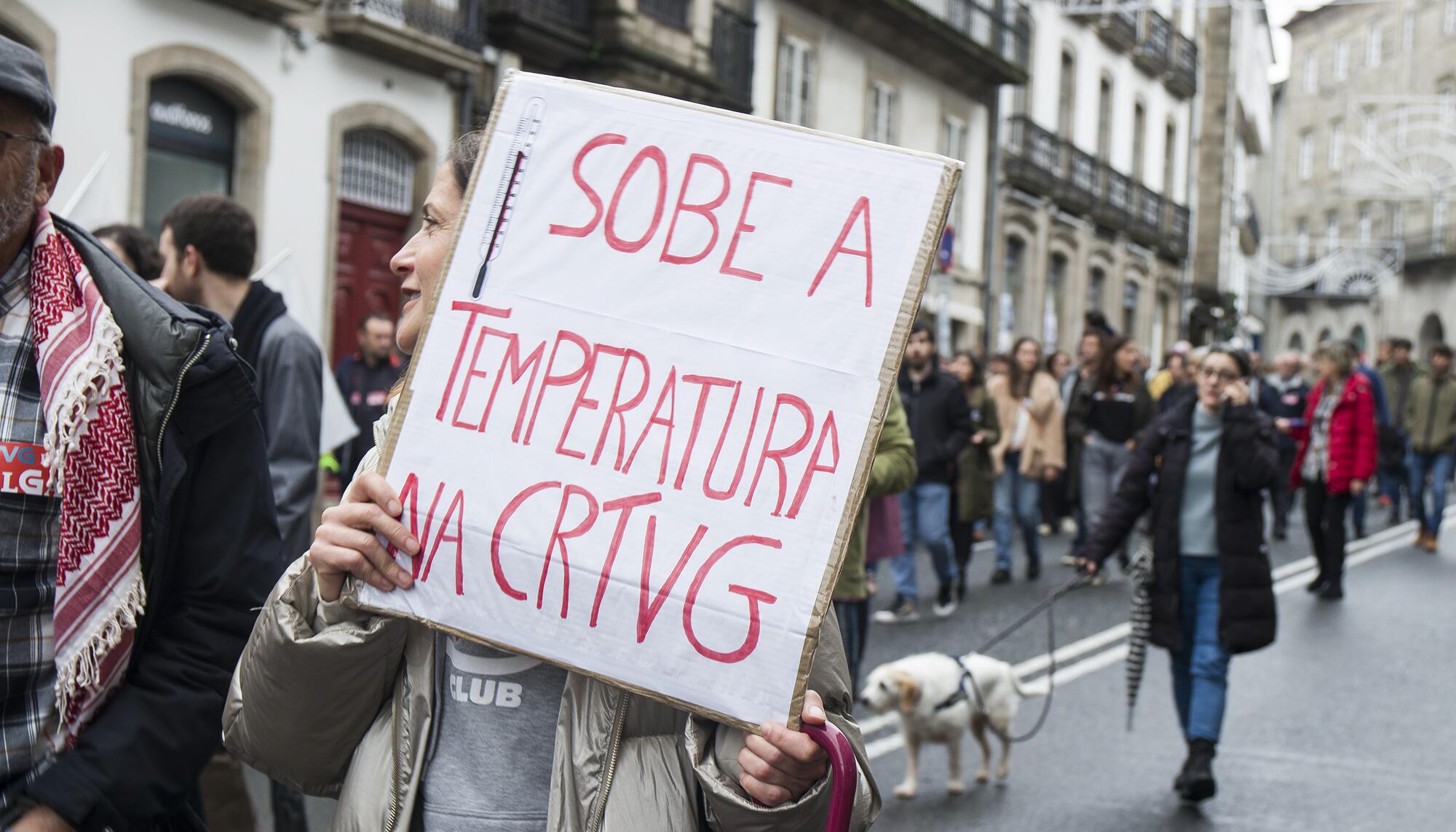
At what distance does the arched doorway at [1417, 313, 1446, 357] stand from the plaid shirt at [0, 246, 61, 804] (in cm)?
6388

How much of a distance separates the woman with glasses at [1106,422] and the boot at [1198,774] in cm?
631

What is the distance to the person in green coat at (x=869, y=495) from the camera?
238 inches

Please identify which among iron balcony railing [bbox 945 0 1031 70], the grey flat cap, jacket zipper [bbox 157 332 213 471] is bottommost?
jacket zipper [bbox 157 332 213 471]

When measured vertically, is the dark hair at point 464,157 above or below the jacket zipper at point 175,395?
above

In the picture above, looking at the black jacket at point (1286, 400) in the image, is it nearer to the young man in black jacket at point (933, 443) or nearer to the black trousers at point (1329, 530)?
the black trousers at point (1329, 530)

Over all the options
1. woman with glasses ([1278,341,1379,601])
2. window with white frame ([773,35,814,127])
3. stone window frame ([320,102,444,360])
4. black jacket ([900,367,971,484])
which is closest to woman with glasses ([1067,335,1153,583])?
woman with glasses ([1278,341,1379,601])

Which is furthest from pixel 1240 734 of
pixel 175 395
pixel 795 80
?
pixel 795 80

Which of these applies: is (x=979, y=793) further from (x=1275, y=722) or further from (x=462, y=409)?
(x=462, y=409)

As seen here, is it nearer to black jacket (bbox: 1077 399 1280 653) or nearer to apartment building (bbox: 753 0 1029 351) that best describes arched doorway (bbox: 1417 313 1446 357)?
apartment building (bbox: 753 0 1029 351)

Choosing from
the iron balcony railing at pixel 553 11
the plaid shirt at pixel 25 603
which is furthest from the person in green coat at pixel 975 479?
the plaid shirt at pixel 25 603

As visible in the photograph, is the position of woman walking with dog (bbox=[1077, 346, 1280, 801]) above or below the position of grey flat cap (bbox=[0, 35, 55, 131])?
below


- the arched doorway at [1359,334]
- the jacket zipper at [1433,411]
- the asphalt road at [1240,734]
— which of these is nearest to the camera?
the asphalt road at [1240,734]

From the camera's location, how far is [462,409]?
2.07m

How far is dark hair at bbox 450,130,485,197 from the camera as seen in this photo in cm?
232
